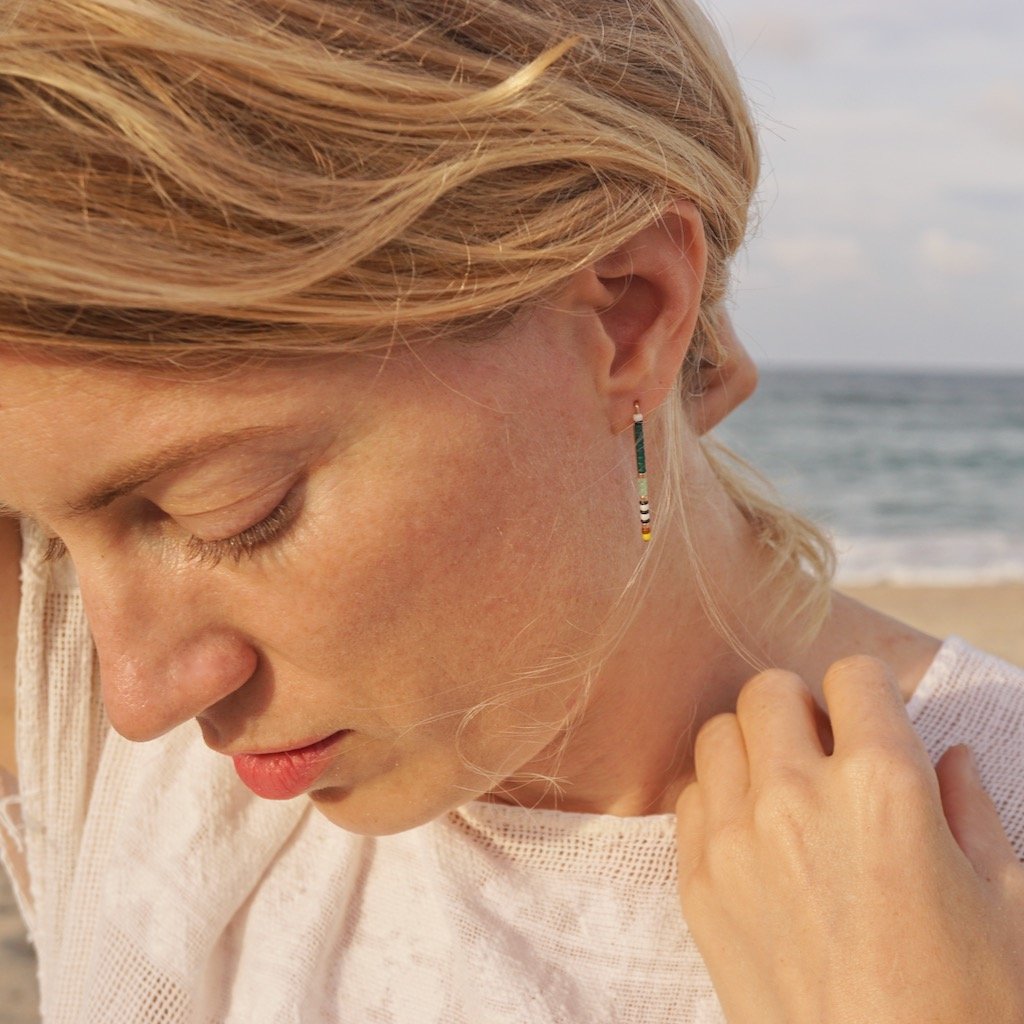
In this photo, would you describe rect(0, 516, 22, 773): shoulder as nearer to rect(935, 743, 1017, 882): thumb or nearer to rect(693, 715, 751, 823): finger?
rect(693, 715, 751, 823): finger

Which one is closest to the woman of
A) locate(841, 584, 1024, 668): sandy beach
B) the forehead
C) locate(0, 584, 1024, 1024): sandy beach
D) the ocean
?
the forehead

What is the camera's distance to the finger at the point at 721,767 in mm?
1710

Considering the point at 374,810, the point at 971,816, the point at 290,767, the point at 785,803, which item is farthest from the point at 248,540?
the point at 971,816

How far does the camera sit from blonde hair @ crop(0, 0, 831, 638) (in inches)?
45.6

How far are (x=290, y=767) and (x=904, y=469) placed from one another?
19895mm

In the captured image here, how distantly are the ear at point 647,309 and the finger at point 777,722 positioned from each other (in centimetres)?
49

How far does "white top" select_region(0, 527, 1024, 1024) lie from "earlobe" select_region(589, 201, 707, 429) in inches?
28.0

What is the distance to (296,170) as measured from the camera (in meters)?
1.23

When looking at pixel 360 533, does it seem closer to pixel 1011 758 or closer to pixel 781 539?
pixel 781 539

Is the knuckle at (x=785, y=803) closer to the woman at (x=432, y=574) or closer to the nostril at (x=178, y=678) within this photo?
the woman at (x=432, y=574)

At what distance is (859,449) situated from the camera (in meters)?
22.7

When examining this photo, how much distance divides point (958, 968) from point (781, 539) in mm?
801

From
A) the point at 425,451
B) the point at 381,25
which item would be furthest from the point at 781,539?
the point at 381,25

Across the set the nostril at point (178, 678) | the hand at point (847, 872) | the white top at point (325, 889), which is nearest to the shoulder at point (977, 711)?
the white top at point (325, 889)
